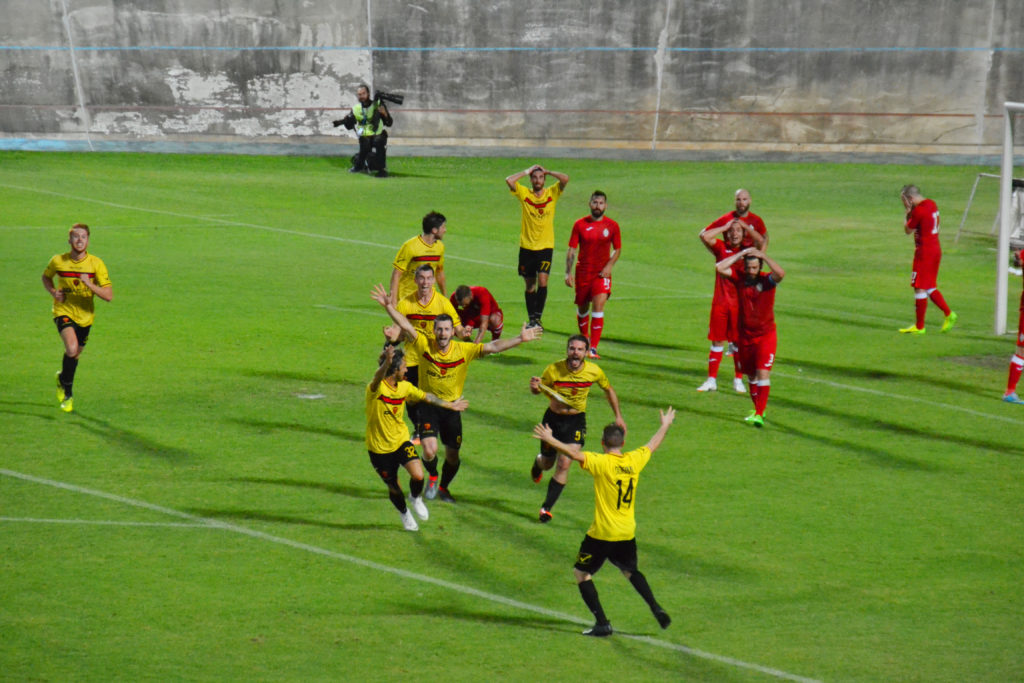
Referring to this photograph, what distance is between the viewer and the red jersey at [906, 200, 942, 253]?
65.3 ft

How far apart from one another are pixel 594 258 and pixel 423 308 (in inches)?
195

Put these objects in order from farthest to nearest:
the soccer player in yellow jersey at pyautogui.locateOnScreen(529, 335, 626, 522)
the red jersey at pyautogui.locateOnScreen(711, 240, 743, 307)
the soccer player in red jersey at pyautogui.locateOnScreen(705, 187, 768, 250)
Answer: the soccer player in red jersey at pyautogui.locateOnScreen(705, 187, 768, 250) → the red jersey at pyautogui.locateOnScreen(711, 240, 743, 307) → the soccer player in yellow jersey at pyautogui.locateOnScreen(529, 335, 626, 522)

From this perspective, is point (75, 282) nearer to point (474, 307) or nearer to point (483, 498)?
point (474, 307)

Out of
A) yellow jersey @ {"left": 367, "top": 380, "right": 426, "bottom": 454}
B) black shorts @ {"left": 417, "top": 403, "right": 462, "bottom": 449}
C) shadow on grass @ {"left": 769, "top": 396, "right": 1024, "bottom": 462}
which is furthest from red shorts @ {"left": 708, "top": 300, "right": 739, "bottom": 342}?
yellow jersey @ {"left": 367, "top": 380, "right": 426, "bottom": 454}

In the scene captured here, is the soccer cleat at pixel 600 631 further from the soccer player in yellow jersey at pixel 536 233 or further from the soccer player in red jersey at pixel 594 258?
the soccer player in yellow jersey at pixel 536 233

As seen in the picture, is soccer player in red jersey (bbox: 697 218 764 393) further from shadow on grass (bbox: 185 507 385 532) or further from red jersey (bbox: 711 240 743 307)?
shadow on grass (bbox: 185 507 385 532)

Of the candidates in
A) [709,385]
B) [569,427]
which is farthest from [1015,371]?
[569,427]

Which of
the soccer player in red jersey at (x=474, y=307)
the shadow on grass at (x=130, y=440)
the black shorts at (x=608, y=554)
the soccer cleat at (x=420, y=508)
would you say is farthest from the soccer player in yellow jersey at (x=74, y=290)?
the black shorts at (x=608, y=554)

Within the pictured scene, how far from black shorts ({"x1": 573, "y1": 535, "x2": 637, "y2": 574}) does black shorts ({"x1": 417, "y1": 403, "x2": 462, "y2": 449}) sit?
9.46 feet

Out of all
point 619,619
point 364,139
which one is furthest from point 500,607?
point 364,139

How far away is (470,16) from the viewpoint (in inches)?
1513

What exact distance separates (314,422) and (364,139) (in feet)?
71.1

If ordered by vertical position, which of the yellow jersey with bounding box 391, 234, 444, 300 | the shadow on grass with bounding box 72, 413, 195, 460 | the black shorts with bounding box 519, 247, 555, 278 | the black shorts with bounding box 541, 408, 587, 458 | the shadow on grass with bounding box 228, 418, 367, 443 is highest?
the yellow jersey with bounding box 391, 234, 444, 300

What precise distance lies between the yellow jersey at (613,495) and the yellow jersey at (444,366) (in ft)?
9.47
